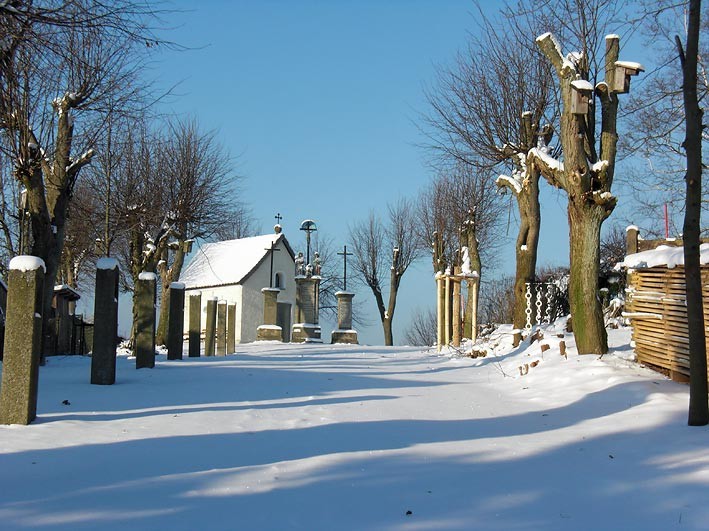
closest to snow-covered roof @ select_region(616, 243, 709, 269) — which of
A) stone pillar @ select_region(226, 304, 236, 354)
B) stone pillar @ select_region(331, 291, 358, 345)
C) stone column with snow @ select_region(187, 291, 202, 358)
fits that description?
stone column with snow @ select_region(187, 291, 202, 358)

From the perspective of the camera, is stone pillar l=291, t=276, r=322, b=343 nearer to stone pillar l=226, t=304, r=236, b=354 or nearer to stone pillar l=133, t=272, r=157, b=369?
stone pillar l=226, t=304, r=236, b=354

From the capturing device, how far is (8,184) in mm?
21031

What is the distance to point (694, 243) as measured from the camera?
21.9 ft

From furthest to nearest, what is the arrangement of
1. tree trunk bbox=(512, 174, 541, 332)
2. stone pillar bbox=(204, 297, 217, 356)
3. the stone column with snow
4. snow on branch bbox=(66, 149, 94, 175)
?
stone pillar bbox=(204, 297, 217, 356) → tree trunk bbox=(512, 174, 541, 332) → the stone column with snow → snow on branch bbox=(66, 149, 94, 175)

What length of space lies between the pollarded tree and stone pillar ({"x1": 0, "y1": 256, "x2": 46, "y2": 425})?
806 cm

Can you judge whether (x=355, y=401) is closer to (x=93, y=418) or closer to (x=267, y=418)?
(x=267, y=418)

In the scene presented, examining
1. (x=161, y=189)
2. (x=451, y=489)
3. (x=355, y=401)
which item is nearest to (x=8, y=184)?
(x=161, y=189)

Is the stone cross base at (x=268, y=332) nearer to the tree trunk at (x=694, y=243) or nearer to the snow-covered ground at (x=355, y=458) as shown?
the snow-covered ground at (x=355, y=458)

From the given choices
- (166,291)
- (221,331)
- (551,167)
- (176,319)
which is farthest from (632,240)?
(166,291)

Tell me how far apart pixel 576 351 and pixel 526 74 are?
10.00 meters

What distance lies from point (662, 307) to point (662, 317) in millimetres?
125

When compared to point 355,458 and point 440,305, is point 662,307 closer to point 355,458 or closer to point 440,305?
point 355,458

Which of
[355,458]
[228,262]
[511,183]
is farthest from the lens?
[228,262]

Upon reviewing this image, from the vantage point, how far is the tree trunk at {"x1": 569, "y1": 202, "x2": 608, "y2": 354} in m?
11.4
